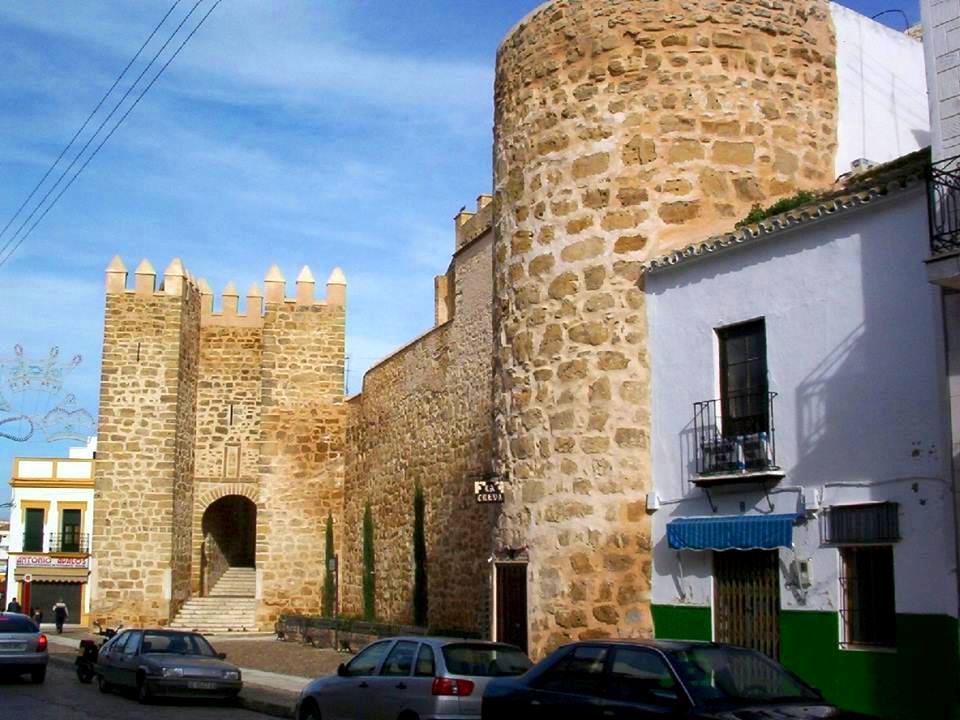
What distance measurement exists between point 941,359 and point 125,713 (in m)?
10.8

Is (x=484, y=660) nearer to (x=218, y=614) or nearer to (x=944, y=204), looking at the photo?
(x=944, y=204)

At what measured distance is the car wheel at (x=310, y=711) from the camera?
1262 centimetres

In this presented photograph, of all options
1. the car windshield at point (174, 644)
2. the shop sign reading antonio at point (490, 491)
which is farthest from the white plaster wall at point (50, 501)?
the shop sign reading antonio at point (490, 491)

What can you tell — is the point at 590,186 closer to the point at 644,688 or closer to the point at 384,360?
the point at 644,688

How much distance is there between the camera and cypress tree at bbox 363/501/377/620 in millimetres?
31516

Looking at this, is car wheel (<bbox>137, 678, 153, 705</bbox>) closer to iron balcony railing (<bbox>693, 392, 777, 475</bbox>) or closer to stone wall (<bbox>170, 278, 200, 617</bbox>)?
iron balcony railing (<bbox>693, 392, 777, 475</bbox>)

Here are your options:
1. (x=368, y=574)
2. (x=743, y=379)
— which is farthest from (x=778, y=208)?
(x=368, y=574)

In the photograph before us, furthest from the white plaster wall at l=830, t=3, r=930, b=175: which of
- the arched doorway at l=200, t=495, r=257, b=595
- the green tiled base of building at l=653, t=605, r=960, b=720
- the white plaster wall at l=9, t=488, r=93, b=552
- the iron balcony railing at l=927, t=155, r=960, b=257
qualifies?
the white plaster wall at l=9, t=488, r=93, b=552

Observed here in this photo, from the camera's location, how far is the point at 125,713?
1566 cm

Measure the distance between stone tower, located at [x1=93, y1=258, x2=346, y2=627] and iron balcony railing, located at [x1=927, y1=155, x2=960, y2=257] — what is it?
2603cm

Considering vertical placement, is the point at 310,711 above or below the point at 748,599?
below

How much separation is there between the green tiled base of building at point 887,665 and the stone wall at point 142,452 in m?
24.1

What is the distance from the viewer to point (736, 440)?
1239 centimetres

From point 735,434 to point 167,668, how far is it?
29.2 ft
